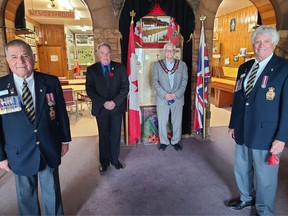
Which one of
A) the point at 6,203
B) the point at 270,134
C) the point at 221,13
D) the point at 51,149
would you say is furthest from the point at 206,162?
the point at 221,13

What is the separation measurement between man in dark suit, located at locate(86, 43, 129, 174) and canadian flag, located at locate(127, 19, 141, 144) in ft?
2.31

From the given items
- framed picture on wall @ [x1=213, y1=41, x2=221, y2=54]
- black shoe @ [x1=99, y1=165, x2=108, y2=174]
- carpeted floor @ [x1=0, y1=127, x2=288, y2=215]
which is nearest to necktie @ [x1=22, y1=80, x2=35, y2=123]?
carpeted floor @ [x1=0, y1=127, x2=288, y2=215]

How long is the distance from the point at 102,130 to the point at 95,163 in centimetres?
64

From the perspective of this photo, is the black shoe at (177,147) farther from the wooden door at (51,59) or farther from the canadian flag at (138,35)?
the wooden door at (51,59)

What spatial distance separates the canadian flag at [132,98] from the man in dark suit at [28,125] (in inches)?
73.4

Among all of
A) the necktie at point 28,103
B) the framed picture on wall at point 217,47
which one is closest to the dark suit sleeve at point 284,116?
the necktie at point 28,103

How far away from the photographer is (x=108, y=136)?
2877mm

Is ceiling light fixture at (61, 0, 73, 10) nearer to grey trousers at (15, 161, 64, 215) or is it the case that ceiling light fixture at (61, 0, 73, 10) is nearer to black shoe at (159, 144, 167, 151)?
black shoe at (159, 144, 167, 151)

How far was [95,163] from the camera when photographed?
3176 mm

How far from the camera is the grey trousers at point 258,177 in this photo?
1836 mm

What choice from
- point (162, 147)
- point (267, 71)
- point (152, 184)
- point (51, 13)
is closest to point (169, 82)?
point (162, 147)

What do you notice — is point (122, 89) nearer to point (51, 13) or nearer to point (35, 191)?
point (35, 191)

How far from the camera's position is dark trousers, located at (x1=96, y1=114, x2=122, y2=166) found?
9.16 feet

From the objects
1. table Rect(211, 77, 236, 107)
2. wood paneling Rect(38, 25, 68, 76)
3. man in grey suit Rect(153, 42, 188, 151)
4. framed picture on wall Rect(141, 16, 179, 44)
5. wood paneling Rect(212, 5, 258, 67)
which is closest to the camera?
man in grey suit Rect(153, 42, 188, 151)
